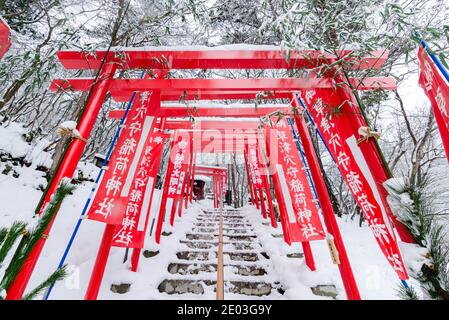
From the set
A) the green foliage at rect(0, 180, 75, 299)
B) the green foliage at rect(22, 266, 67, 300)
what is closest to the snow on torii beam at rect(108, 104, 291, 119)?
the green foliage at rect(0, 180, 75, 299)

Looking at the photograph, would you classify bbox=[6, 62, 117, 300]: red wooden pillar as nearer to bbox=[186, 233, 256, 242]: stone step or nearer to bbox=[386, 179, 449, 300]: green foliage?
bbox=[386, 179, 449, 300]: green foliage

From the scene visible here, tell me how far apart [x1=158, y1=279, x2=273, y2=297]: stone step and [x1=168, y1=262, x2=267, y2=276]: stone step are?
0.36 m

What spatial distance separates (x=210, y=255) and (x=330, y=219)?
2838 millimetres

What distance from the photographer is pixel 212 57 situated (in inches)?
134

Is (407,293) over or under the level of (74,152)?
under

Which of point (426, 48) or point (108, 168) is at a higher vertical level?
point (426, 48)

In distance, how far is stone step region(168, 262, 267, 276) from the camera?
174 inches

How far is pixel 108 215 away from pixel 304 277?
348 cm

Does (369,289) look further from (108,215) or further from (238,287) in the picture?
(108,215)

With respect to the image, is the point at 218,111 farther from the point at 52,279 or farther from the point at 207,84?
the point at 52,279

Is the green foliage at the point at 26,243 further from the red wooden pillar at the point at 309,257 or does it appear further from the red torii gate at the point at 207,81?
the red wooden pillar at the point at 309,257

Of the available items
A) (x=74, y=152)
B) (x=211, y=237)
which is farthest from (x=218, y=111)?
(x=211, y=237)

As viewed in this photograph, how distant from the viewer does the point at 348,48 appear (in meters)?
3.27
